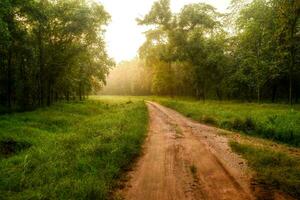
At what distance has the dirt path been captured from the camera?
23.7 feet

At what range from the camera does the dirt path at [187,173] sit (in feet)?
23.7

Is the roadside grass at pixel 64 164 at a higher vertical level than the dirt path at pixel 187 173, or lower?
higher

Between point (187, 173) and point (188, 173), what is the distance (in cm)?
3

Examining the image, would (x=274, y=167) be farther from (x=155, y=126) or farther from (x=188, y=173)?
(x=155, y=126)

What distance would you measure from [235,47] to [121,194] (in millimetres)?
43756

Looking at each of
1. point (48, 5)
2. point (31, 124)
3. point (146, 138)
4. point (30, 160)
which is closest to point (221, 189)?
point (30, 160)

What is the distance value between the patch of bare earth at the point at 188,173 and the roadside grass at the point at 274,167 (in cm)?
40

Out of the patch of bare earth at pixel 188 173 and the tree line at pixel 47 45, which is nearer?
the patch of bare earth at pixel 188 173

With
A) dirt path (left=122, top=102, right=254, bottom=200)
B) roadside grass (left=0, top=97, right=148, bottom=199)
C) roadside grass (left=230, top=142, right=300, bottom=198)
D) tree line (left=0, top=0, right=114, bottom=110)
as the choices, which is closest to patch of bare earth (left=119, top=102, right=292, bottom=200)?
dirt path (left=122, top=102, right=254, bottom=200)

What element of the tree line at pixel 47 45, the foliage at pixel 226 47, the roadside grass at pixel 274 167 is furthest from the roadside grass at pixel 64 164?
the foliage at pixel 226 47

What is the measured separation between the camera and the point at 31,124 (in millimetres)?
18203

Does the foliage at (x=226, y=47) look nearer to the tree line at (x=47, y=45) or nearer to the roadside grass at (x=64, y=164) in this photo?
the tree line at (x=47, y=45)

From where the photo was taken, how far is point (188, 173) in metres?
8.82

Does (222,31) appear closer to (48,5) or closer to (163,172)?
(48,5)
